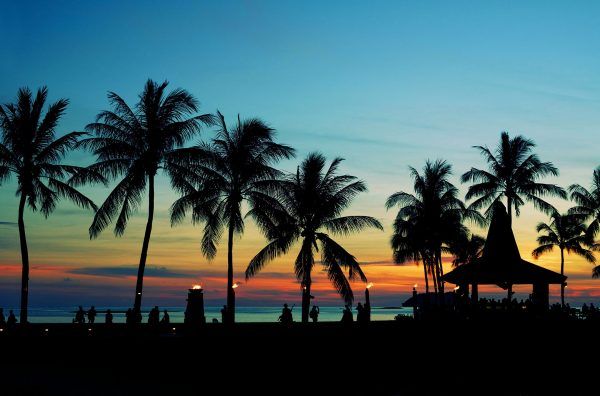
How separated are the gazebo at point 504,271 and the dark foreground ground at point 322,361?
395cm

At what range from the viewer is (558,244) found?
6888cm

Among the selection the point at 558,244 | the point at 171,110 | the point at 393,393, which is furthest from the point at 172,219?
the point at 558,244

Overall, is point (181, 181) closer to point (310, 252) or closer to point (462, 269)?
point (310, 252)

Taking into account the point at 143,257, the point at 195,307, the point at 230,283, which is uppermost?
the point at 143,257

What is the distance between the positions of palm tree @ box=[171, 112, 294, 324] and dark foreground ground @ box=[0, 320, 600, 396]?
439 inches

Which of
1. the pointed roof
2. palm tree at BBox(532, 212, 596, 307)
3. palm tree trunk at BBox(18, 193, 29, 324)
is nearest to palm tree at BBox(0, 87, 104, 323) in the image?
palm tree trunk at BBox(18, 193, 29, 324)

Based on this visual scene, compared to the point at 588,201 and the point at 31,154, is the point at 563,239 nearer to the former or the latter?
the point at 588,201

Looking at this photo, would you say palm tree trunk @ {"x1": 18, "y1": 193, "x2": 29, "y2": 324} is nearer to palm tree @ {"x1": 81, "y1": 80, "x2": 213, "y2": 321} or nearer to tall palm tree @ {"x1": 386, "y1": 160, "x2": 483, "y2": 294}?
palm tree @ {"x1": 81, "y1": 80, "x2": 213, "y2": 321}

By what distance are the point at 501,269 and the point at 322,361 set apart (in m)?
10.9

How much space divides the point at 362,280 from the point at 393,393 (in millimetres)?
17247

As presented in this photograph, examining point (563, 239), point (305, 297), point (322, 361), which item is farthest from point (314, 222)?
point (563, 239)

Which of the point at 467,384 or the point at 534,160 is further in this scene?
the point at 534,160

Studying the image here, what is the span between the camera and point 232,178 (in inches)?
1455

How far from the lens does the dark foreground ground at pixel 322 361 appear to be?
2294 cm
